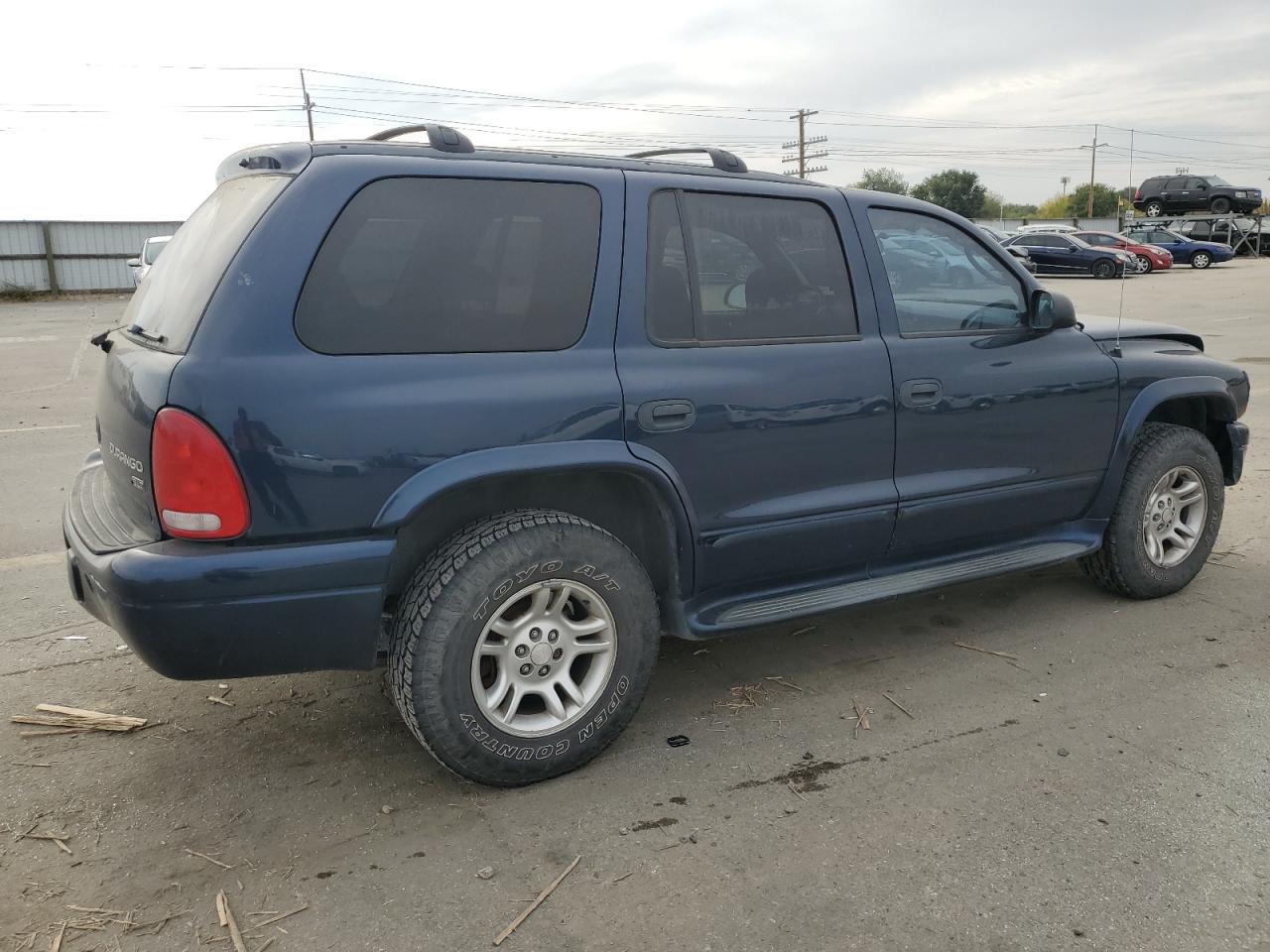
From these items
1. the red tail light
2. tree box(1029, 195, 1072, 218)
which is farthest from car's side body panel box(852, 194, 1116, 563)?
tree box(1029, 195, 1072, 218)

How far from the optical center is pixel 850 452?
3.46 metres

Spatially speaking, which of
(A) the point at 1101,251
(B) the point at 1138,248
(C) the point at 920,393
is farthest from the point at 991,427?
(B) the point at 1138,248

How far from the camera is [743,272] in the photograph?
3.39m

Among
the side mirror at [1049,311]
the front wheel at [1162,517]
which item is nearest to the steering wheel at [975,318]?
the side mirror at [1049,311]

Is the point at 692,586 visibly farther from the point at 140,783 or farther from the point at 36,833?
the point at 36,833

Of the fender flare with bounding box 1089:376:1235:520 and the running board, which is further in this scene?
the fender flare with bounding box 1089:376:1235:520

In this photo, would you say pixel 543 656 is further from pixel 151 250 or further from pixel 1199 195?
pixel 1199 195

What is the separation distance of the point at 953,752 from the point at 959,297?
1.70m

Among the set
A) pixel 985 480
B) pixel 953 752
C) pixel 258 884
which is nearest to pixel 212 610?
pixel 258 884

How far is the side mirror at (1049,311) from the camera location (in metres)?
3.95

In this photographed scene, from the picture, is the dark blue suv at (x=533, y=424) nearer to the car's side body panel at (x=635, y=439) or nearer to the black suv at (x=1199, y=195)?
the car's side body panel at (x=635, y=439)

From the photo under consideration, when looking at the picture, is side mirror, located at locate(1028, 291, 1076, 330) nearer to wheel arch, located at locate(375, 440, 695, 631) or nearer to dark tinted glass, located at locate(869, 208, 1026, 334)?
dark tinted glass, located at locate(869, 208, 1026, 334)

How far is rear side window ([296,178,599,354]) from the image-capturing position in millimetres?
2734

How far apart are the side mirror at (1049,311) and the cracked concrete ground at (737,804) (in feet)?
4.12
